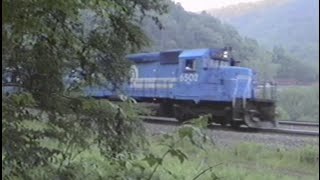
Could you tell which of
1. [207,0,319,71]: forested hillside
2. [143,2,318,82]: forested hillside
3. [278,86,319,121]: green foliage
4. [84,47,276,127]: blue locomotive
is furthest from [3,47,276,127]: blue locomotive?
[207,0,319,71]: forested hillside

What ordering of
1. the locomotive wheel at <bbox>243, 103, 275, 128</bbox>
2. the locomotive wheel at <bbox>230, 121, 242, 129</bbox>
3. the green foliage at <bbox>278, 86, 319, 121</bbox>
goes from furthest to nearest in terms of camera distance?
1. the locomotive wheel at <bbox>230, 121, 242, 129</bbox>
2. the locomotive wheel at <bbox>243, 103, 275, 128</bbox>
3. the green foliage at <bbox>278, 86, 319, 121</bbox>

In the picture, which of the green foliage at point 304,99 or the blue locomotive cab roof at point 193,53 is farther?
the blue locomotive cab roof at point 193,53

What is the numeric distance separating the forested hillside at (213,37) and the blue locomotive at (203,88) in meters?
5.20

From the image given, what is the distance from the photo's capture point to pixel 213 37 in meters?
8.50

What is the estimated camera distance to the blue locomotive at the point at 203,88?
14281 mm

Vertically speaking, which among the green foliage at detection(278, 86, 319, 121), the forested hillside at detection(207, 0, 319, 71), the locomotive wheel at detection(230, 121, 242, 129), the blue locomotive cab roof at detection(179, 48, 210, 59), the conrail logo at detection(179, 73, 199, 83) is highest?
the blue locomotive cab roof at detection(179, 48, 210, 59)

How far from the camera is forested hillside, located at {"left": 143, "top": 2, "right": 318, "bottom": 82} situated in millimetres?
5648

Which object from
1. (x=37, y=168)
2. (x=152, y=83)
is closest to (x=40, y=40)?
(x=37, y=168)

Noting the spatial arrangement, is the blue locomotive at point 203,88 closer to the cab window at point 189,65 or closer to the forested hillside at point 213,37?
the cab window at point 189,65

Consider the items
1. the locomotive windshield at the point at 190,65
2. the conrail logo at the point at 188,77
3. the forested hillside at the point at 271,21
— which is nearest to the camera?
the forested hillside at the point at 271,21

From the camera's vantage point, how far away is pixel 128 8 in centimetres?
407

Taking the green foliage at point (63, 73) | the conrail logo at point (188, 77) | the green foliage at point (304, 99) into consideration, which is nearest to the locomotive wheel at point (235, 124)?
the conrail logo at point (188, 77)

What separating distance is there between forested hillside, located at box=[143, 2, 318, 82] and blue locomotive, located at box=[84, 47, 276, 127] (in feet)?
17.1

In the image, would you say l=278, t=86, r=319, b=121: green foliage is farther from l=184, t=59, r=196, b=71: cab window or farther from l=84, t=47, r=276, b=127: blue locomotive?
l=184, t=59, r=196, b=71: cab window
